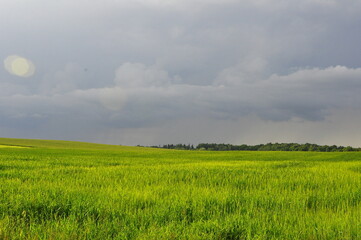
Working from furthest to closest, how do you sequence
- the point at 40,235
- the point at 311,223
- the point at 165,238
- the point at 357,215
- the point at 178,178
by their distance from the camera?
the point at 178,178
the point at 357,215
the point at 311,223
the point at 40,235
the point at 165,238

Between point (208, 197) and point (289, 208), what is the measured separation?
1.75 m

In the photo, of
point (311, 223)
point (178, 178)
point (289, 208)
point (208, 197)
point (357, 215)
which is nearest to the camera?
point (311, 223)

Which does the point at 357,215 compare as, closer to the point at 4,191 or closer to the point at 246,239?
the point at 246,239

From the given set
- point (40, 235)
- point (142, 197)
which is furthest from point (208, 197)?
point (40, 235)

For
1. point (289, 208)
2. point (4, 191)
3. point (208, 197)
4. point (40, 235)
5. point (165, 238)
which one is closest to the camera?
point (165, 238)

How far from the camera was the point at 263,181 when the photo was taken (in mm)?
10789

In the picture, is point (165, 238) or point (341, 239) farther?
point (341, 239)

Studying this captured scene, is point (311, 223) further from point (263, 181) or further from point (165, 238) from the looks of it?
point (263, 181)

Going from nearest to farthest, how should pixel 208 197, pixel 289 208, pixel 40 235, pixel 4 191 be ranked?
pixel 40 235, pixel 289 208, pixel 208 197, pixel 4 191

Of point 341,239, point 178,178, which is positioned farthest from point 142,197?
point 178,178

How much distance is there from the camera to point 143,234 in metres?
4.35

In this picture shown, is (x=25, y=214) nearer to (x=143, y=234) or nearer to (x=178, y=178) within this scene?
(x=143, y=234)

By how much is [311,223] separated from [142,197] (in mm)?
3536

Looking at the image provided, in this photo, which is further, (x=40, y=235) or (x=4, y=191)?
(x=4, y=191)
